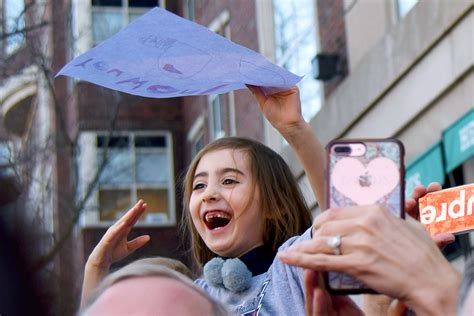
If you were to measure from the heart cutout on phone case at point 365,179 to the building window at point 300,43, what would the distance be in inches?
432

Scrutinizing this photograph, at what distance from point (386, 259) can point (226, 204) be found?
5.64ft

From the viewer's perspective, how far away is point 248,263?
355 centimetres

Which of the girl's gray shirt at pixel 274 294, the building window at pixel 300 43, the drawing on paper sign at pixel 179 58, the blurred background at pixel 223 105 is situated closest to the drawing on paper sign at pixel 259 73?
the drawing on paper sign at pixel 179 58

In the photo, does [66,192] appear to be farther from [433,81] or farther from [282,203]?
[282,203]

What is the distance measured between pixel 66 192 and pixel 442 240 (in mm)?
11630

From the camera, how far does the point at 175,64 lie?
308 cm

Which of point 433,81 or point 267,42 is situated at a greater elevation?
point 267,42

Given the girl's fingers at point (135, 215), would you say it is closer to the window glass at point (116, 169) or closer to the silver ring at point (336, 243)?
the silver ring at point (336, 243)

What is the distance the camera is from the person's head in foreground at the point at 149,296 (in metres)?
2.18

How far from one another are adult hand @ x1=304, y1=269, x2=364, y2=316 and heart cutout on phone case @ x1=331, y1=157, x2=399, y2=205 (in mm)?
151

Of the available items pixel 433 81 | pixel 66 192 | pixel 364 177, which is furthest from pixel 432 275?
pixel 66 192

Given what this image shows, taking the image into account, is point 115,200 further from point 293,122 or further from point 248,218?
point 293,122

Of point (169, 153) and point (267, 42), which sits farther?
point (169, 153)

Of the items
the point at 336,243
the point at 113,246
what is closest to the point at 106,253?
the point at 113,246
